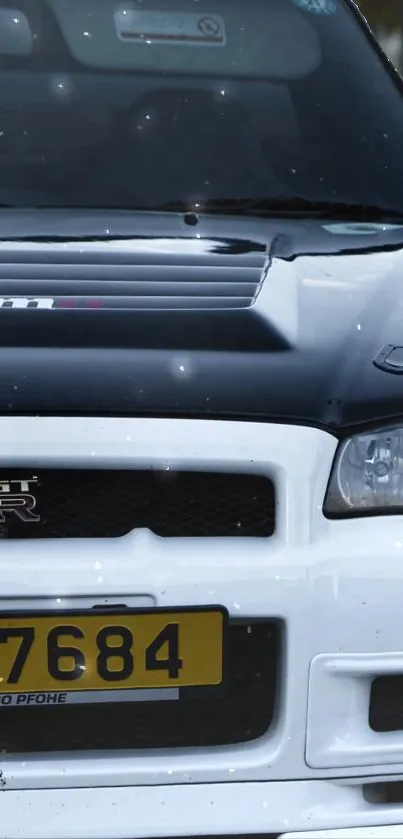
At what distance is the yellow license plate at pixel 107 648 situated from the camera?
1.70m

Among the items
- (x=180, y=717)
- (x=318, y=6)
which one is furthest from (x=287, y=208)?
(x=180, y=717)

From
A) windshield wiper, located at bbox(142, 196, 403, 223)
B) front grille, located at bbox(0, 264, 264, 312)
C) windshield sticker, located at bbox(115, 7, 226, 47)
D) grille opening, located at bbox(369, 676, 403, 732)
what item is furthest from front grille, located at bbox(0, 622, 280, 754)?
windshield sticker, located at bbox(115, 7, 226, 47)

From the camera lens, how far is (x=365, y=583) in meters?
1.73

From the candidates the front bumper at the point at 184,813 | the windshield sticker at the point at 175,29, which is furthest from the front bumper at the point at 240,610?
the windshield sticker at the point at 175,29

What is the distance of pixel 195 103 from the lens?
119 inches

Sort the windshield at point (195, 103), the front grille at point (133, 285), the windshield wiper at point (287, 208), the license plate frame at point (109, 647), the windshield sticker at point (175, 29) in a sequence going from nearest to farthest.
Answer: the license plate frame at point (109, 647) < the front grille at point (133, 285) < the windshield wiper at point (287, 208) < the windshield at point (195, 103) < the windshield sticker at point (175, 29)

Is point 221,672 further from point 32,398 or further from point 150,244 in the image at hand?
point 150,244

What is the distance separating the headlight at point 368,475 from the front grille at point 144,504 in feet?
0.34

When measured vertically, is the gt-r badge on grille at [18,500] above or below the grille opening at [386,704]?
above

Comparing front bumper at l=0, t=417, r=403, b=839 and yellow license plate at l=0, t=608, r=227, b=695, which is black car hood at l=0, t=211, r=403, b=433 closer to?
front bumper at l=0, t=417, r=403, b=839

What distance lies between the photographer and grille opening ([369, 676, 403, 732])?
1.81 m

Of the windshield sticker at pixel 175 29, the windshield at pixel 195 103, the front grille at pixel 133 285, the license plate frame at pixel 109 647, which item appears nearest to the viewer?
the license plate frame at pixel 109 647

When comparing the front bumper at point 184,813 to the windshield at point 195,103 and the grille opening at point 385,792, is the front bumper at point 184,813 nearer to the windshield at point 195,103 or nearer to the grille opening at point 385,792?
the grille opening at point 385,792

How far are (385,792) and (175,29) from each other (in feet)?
6.45
